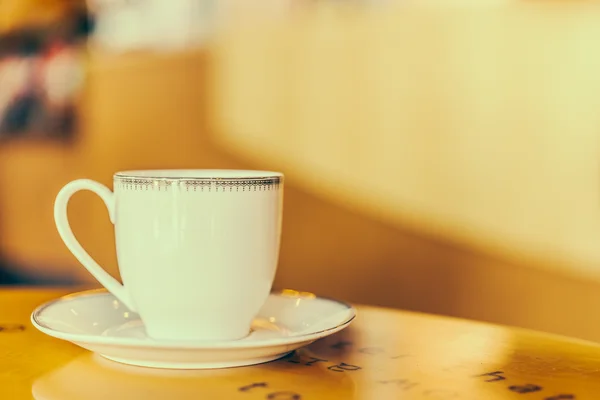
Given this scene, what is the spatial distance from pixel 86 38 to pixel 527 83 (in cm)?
110

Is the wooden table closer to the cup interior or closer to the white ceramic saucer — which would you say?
the white ceramic saucer

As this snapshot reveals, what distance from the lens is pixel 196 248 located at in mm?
441

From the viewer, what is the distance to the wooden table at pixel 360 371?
39 cm

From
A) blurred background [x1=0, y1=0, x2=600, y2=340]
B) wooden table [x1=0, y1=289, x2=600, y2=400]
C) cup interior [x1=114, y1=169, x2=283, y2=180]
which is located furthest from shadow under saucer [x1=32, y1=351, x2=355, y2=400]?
blurred background [x1=0, y1=0, x2=600, y2=340]

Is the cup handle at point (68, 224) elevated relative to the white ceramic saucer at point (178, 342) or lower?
elevated

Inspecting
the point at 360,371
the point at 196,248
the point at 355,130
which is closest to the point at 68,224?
the point at 196,248

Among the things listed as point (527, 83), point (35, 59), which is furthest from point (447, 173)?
point (35, 59)

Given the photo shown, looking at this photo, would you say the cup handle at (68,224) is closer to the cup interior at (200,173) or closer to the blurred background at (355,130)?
the cup interior at (200,173)

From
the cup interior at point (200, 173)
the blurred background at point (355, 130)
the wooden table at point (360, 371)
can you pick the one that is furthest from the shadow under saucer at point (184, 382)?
the blurred background at point (355, 130)

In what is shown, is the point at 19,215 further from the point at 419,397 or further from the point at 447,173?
the point at 419,397

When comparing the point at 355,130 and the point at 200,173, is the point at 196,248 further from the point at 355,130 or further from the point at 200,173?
the point at 355,130

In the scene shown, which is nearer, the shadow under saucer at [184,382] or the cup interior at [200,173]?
the shadow under saucer at [184,382]

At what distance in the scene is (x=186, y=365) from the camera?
1.39 feet

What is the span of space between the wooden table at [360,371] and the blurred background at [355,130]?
750mm
